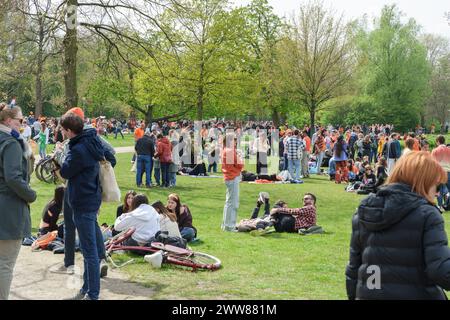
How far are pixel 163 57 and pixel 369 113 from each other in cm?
4018

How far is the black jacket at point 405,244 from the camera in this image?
10.8 feet

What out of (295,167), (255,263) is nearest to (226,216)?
(255,263)

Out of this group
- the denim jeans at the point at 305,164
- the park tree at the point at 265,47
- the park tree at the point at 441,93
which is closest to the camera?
the denim jeans at the point at 305,164

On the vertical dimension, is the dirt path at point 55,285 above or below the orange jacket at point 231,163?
below

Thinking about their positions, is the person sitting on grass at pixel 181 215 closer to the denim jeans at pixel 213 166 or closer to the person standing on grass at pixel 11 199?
the person standing on grass at pixel 11 199

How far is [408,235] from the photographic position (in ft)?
11.0

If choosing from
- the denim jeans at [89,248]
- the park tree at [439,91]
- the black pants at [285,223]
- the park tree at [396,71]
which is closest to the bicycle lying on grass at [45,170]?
the black pants at [285,223]

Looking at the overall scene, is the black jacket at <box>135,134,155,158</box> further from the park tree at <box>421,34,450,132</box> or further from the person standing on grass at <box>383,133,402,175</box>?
the park tree at <box>421,34,450,132</box>

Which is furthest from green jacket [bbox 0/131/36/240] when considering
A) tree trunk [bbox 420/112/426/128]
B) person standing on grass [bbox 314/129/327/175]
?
tree trunk [bbox 420/112/426/128]

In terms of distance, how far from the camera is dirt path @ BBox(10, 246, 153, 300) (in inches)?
253

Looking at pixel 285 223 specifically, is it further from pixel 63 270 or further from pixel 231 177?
pixel 63 270

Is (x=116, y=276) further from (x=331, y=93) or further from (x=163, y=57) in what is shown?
(x=331, y=93)

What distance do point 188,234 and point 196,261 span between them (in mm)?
1747

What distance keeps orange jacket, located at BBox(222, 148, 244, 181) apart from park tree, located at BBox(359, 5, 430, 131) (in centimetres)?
4617
